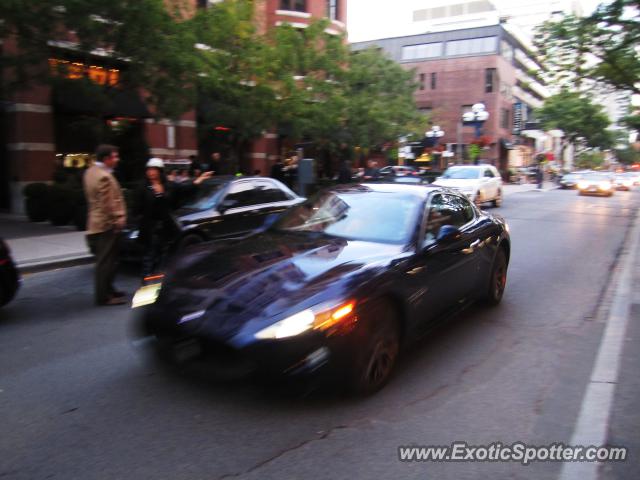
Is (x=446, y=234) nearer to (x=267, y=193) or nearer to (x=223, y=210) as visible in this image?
(x=223, y=210)

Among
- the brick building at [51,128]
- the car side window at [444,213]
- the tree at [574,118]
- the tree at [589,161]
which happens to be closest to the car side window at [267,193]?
the car side window at [444,213]

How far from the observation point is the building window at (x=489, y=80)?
54938mm

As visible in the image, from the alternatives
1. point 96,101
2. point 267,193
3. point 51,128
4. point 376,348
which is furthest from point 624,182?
point 376,348

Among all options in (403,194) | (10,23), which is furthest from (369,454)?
(10,23)

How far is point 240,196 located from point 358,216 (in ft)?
14.8

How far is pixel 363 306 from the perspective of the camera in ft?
12.0

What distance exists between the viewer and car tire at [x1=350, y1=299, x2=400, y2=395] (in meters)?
3.63

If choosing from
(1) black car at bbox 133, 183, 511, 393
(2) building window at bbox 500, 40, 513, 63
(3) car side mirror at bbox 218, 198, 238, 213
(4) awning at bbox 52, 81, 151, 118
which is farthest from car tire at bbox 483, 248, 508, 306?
(2) building window at bbox 500, 40, 513, 63

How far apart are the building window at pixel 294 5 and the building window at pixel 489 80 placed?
31902 mm

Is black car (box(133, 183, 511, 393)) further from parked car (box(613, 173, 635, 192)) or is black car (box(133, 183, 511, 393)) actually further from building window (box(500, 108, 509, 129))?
building window (box(500, 108, 509, 129))

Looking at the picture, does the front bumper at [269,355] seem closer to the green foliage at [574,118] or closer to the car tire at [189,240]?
the car tire at [189,240]

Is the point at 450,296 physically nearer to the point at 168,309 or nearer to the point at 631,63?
the point at 168,309

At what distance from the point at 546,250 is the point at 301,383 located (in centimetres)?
871

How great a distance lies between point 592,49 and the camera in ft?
61.7
